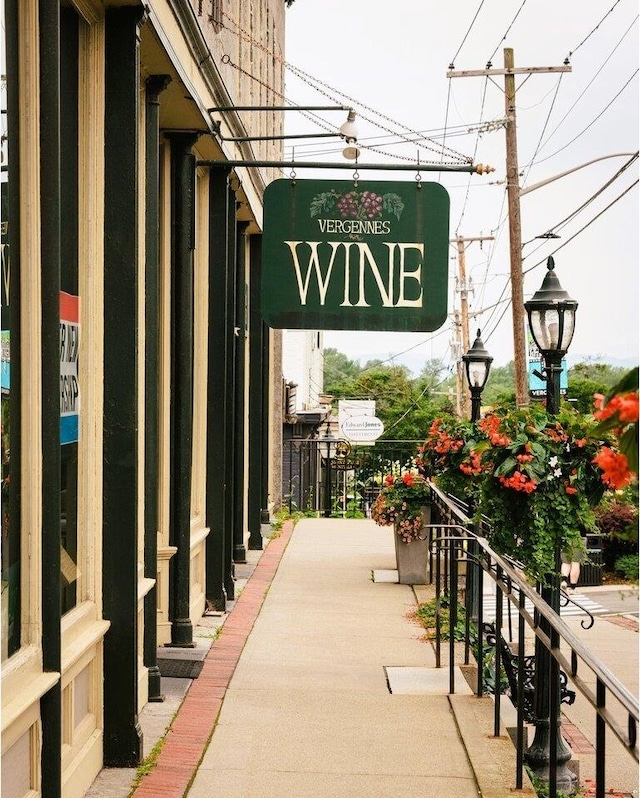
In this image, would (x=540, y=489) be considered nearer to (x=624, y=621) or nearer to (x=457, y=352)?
(x=624, y=621)

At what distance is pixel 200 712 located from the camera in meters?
6.83

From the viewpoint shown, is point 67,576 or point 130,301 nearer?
point 67,576

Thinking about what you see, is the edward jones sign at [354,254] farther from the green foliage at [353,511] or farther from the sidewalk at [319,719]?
the green foliage at [353,511]

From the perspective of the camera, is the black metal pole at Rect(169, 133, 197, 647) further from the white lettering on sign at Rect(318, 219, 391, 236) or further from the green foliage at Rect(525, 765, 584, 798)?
the green foliage at Rect(525, 765, 584, 798)

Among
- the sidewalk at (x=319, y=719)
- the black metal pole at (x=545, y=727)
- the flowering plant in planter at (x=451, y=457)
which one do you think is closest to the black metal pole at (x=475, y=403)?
the flowering plant in planter at (x=451, y=457)

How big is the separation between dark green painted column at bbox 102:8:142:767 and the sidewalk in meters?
0.34

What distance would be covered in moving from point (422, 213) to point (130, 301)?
3172mm

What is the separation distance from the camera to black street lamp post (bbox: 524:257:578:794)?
6.20 meters

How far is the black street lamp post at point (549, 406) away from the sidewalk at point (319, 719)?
1.00 feet

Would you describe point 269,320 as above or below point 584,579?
above

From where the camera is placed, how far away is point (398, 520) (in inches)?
477

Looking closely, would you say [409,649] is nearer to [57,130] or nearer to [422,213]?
[422,213]

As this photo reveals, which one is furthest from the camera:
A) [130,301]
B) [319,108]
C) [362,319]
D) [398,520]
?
[398,520]

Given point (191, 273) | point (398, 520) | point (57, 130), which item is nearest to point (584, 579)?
point (398, 520)
